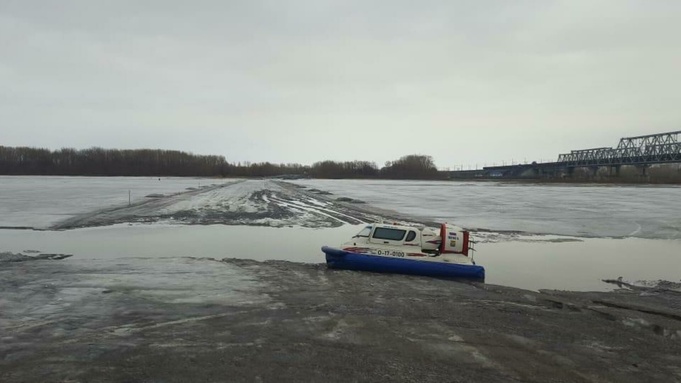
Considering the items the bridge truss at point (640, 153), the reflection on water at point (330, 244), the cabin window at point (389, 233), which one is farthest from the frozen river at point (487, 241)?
the bridge truss at point (640, 153)

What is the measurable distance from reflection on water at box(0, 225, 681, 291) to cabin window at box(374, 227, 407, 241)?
236 centimetres

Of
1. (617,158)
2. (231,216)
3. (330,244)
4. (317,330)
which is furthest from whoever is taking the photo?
(617,158)

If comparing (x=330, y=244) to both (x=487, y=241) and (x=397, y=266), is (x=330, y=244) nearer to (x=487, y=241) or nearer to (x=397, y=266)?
(x=397, y=266)

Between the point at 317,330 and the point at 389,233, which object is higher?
the point at 389,233

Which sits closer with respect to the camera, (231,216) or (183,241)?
(183,241)

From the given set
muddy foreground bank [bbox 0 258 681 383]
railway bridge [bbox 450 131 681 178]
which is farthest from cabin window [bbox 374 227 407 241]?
railway bridge [bbox 450 131 681 178]

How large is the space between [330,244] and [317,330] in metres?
11.3

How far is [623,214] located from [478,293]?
2654cm

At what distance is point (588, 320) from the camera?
9.40 m

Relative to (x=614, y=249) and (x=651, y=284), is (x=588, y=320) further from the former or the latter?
(x=614, y=249)

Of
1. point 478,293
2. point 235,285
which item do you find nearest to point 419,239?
point 478,293

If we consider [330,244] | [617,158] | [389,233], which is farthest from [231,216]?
[617,158]

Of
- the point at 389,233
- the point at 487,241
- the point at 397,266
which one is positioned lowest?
the point at 487,241

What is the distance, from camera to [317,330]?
8266mm
